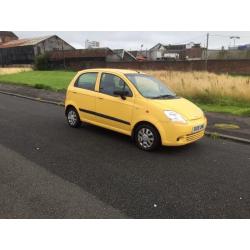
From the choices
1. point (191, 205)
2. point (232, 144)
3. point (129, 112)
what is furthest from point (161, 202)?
point (232, 144)

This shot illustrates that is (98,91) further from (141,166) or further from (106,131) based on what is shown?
(141,166)

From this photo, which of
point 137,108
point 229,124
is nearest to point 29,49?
point 229,124

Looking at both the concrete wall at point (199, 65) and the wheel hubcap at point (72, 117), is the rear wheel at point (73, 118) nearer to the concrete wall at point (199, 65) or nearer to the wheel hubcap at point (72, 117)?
the wheel hubcap at point (72, 117)

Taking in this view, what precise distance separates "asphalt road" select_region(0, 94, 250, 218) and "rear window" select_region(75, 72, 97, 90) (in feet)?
4.23

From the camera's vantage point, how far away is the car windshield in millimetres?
6547

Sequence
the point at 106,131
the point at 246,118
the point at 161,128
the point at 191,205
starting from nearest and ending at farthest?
the point at 191,205, the point at 161,128, the point at 106,131, the point at 246,118

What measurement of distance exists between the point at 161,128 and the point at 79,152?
181cm

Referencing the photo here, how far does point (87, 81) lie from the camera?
299 inches

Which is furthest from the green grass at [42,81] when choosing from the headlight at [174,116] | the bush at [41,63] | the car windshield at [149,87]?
the bush at [41,63]

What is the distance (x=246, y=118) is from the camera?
31.7 ft

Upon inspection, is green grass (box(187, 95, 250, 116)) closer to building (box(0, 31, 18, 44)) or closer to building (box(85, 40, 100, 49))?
building (box(85, 40, 100, 49))

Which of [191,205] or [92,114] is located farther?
[92,114]

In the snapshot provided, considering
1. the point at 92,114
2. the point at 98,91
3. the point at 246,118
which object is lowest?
the point at 246,118

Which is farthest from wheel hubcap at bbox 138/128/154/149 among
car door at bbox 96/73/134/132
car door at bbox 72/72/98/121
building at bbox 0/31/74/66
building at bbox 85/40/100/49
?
building at bbox 85/40/100/49
